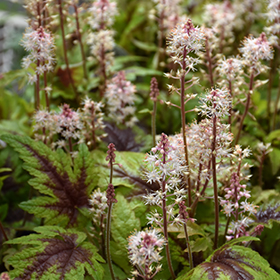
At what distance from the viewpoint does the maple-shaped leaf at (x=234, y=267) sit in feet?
3.23

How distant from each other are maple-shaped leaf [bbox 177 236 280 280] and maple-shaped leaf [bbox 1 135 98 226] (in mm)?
521

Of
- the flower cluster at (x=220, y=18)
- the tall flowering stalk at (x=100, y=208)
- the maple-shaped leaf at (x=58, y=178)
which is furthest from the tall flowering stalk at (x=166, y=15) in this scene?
the tall flowering stalk at (x=100, y=208)

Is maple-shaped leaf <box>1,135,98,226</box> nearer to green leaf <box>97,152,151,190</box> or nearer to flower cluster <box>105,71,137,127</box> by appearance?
green leaf <box>97,152,151,190</box>

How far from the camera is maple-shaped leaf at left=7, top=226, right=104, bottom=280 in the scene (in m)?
1.08

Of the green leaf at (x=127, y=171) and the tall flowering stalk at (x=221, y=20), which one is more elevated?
the tall flowering stalk at (x=221, y=20)

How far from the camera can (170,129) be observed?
2.05 metres

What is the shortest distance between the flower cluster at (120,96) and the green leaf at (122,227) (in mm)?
589

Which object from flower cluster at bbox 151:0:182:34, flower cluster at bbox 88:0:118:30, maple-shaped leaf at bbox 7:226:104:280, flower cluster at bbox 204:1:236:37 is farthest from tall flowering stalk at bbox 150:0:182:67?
maple-shaped leaf at bbox 7:226:104:280

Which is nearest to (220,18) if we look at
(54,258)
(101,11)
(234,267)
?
(101,11)

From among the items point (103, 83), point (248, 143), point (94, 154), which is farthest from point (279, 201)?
point (103, 83)

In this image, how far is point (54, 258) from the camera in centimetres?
113

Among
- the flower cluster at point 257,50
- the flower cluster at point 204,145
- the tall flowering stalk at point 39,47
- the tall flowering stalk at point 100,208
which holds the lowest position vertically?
the tall flowering stalk at point 100,208

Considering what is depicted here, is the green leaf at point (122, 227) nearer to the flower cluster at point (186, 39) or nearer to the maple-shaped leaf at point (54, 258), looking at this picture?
the maple-shaped leaf at point (54, 258)

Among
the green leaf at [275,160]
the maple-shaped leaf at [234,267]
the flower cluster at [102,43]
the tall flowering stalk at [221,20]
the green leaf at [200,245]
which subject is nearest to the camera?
the maple-shaped leaf at [234,267]
